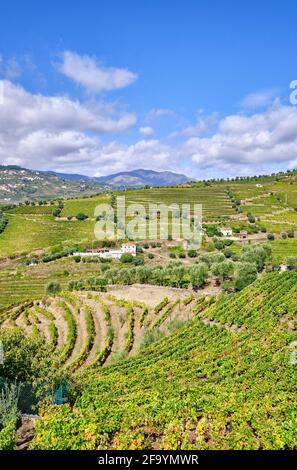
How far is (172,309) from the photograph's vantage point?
63031 mm

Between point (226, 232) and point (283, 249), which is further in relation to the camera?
point (226, 232)

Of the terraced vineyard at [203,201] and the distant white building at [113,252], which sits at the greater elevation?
the terraced vineyard at [203,201]

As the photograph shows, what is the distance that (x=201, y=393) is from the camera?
25.4 meters

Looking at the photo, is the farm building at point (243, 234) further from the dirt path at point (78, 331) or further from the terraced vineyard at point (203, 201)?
the dirt path at point (78, 331)

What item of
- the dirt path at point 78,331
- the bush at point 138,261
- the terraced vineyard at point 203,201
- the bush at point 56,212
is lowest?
the dirt path at point 78,331

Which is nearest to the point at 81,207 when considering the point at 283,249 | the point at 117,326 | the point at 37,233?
the point at 37,233

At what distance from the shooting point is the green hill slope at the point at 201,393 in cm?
1814

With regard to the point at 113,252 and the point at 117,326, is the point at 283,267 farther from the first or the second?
the point at 113,252

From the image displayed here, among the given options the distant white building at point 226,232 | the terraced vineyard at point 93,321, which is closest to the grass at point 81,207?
the distant white building at point 226,232

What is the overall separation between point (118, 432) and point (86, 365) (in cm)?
2736

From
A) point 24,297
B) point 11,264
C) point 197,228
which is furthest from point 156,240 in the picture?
point 24,297

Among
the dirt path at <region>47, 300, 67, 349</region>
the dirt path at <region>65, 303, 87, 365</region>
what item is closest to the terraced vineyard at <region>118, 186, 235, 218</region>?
the dirt path at <region>47, 300, 67, 349</region>
